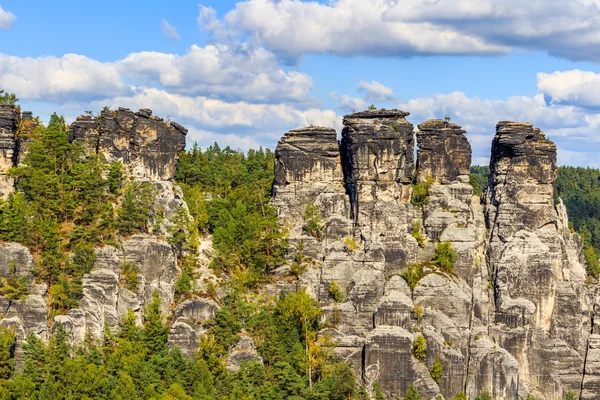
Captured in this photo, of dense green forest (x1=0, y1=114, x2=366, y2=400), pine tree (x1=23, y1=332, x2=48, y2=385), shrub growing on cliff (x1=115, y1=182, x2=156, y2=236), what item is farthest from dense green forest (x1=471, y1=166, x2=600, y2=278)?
pine tree (x1=23, y1=332, x2=48, y2=385)

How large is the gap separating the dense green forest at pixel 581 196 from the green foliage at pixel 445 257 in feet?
156

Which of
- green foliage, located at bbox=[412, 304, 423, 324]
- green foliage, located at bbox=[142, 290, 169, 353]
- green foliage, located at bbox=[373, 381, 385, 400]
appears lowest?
green foliage, located at bbox=[373, 381, 385, 400]

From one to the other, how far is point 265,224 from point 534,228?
75.4ft

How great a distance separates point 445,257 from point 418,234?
3532mm

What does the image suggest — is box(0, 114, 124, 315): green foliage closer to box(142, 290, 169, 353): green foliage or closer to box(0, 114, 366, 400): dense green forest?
box(0, 114, 366, 400): dense green forest

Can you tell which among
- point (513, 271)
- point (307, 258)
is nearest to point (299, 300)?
point (307, 258)

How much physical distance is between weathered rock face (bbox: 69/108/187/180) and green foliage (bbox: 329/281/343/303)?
18635mm

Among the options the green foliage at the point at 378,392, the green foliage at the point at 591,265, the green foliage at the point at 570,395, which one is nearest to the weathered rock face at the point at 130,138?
the green foliage at the point at 378,392

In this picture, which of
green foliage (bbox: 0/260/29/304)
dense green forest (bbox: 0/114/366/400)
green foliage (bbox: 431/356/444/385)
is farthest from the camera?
green foliage (bbox: 431/356/444/385)

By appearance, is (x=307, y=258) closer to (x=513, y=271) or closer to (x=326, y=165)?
(x=326, y=165)

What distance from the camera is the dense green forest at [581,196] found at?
15350cm

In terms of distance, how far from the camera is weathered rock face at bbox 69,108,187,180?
92062 millimetres

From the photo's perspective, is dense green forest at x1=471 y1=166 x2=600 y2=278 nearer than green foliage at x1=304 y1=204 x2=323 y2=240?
No

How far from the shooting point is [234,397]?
73062 mm
